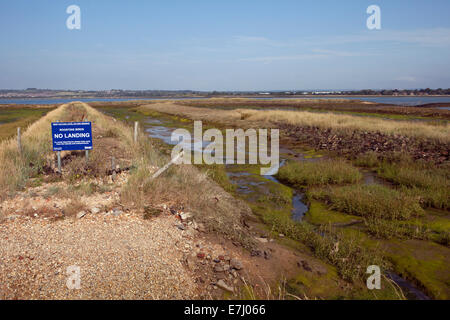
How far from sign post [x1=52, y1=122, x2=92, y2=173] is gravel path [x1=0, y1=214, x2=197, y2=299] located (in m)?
3.32

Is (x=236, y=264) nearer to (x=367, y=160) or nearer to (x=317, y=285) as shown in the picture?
(x=317, y=285)

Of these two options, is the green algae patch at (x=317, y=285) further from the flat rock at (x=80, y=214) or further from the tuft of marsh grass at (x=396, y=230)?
the flat rock at (x=80, y=214)

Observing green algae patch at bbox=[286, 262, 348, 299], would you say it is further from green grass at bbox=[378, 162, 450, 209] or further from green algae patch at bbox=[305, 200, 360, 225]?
green grass at bbox=[378, 162, 450, 209]

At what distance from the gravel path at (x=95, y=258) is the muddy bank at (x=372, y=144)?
12.9 m

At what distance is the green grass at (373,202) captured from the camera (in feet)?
27.2

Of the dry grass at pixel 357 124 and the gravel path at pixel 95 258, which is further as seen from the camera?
the dry grass at pixel 357 124

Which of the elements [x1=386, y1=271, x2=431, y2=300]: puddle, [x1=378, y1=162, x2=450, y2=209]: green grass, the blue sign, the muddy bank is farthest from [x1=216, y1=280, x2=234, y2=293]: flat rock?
the muddy bank

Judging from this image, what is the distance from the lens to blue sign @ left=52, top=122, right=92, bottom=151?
920 centimetres

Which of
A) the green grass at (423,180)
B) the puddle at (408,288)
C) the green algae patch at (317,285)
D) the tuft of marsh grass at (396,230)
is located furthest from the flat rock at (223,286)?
the green grass at (423,180)

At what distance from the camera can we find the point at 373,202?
880 centimetres

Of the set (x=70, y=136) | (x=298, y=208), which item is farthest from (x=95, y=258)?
(x=298, y=208)

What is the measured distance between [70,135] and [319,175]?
8595mm

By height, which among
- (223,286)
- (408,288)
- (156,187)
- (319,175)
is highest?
(156,187)

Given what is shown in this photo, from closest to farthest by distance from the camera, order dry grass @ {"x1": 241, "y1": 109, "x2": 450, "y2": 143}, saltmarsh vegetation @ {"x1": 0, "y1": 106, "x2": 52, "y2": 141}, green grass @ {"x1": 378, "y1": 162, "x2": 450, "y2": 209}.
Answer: green grass @ {"x1": 378, "y1": 162, "x2": 450, "y2": 209} < dry grass @ {"x1": 241, "y1": 109, "x2": 450, "y2": 143} < saltmarsh vegetation @ {"x1": 0, "y1": 106, "x2": 52, "y2": 141}
